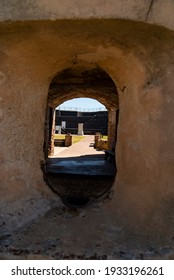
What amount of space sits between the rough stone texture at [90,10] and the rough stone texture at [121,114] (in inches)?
2.8

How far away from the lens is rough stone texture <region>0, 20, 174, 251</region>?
2.60 meters

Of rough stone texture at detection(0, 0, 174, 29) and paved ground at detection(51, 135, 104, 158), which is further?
paved ground at detection(51, 135, 104, 158)

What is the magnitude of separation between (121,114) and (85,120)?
2861cm

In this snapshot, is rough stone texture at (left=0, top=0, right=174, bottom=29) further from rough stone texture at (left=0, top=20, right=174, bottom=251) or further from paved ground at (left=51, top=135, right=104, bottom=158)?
paved ground at (left=51, top=135, right=104, bottom=158)

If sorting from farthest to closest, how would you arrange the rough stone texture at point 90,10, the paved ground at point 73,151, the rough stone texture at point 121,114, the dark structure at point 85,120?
the dark structure at point 85,120
the paved ground at point 73,151
the rough stone texture at point 121,114
the rough stone texture at point 90,10

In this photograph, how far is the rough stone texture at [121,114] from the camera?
2.60 metres

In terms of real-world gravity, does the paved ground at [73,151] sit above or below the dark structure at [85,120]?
below

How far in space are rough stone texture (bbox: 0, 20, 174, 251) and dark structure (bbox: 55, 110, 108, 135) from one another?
83.4ft

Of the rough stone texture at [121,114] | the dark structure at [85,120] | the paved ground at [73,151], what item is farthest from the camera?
the dark structure at [85,120]

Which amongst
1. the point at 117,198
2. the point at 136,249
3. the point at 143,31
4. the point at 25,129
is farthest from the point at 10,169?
the point at 143,31

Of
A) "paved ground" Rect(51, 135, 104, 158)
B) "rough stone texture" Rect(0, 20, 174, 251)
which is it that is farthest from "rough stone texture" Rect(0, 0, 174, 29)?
"paved ground" Rect(51, 135, 104, 158)

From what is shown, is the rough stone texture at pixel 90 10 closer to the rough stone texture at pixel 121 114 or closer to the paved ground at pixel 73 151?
the rough stone texture at pixel 121 114

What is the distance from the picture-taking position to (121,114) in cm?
332

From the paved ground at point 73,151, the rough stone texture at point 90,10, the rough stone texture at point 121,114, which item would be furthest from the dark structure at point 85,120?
the rough stone texture at point 90,10
